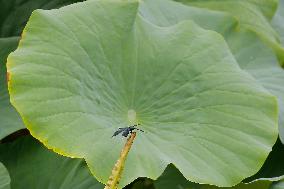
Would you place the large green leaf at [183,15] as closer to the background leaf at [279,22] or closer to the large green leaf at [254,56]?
the large green leaf at [254,56]

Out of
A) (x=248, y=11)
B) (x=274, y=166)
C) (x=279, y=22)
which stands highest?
(x=248, y=11)

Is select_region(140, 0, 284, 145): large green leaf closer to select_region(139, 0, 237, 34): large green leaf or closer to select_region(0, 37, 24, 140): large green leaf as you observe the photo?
select_region(139, 0, 237, 34): large green leaf

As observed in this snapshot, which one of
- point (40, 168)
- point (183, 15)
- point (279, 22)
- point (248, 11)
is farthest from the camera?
point (279, 22)

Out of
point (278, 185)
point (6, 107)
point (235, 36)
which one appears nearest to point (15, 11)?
point (6, 107)

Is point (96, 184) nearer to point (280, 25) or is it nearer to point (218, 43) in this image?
point (218, 43)

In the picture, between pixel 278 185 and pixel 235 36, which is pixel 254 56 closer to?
pixel 235 36

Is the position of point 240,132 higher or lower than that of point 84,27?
lower

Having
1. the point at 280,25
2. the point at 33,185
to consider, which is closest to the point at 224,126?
the point at 33,185
